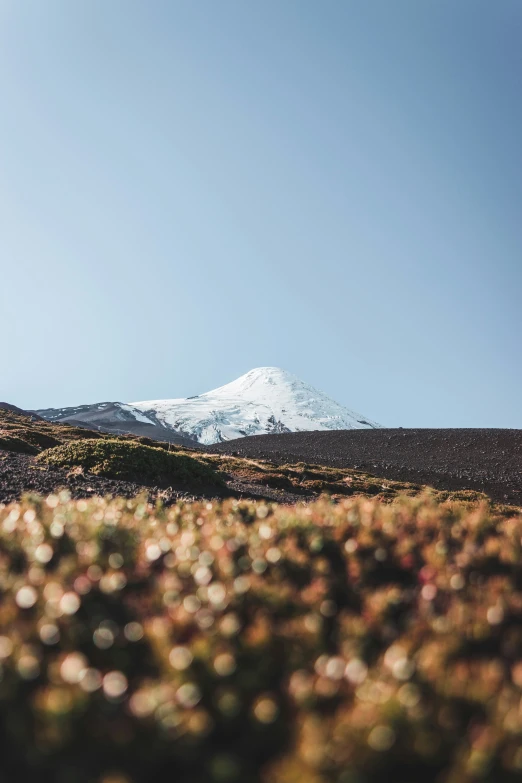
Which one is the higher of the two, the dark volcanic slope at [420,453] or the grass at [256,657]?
the dark volcanic slope at [420,453]

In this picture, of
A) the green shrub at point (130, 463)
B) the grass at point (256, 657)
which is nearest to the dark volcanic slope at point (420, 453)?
the green shrub at point (130, 463)

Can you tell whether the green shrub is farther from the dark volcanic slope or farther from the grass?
the dark volcanic slope

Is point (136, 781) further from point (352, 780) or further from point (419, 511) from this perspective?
point (419, 511)

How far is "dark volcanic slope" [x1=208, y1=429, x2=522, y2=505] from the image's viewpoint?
48562 mm

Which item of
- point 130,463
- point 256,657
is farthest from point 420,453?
point 256,657

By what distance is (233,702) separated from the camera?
3.74 metres

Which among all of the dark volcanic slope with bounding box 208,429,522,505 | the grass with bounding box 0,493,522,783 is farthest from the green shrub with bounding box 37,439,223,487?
the dark volcanic slope with bounding box 208,429,522,505

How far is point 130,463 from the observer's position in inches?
875

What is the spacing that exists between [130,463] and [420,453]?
47.2m

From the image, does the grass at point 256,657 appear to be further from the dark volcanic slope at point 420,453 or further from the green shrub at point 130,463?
the dark volcanic slope at point 420,453

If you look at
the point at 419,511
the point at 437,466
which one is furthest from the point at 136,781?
the point at 437,466

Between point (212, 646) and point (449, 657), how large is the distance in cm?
196

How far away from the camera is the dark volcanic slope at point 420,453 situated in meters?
48.6

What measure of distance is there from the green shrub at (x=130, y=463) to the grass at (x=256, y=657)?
46.2 ft
